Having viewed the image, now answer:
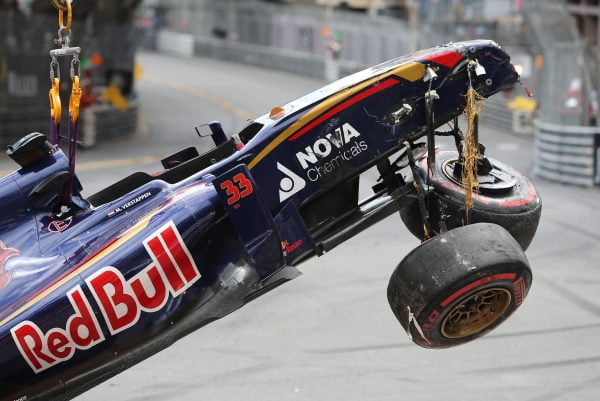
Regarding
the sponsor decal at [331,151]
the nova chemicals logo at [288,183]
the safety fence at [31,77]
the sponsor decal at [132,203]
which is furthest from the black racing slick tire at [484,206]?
the safety fence at [31,77]

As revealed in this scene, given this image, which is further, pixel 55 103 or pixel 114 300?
pixel 55 103

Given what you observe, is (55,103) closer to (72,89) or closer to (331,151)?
(72,89)

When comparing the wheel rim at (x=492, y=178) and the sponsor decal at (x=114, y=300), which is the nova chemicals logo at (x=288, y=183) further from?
the wheel rim at (x=492, y=178)

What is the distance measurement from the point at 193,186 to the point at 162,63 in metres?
35.7

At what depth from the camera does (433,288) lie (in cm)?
469

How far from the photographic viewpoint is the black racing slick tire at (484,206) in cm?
520

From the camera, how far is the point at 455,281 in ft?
15.3

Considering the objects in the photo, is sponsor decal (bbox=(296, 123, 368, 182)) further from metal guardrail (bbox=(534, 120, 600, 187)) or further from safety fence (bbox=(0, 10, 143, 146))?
safety fence (bbox=(0, 10, 143, 146))

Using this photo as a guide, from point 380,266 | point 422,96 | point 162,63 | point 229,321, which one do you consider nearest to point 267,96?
point 162,63

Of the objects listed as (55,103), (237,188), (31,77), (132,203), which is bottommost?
(31,77)

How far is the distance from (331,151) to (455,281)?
91 cm

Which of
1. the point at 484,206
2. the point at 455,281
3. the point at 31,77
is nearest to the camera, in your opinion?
the point at 455,281

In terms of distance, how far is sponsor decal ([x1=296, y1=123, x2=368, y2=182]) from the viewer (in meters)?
4.79

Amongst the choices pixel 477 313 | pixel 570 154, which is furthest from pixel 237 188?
pixel 570 154
